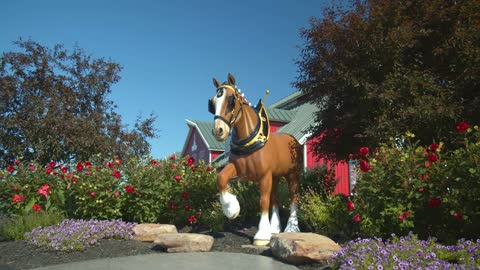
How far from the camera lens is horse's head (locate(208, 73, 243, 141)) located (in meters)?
5.19

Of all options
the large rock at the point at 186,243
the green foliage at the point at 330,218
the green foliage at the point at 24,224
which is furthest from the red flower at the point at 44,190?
the green foliage at the point at 330,218

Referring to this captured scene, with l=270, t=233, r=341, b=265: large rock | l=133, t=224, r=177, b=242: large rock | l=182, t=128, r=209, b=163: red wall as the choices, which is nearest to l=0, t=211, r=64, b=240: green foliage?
l=133, t=224, r=177, b=242: large rock

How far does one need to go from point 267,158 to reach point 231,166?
1.81ft

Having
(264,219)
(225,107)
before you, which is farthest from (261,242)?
(225,107)

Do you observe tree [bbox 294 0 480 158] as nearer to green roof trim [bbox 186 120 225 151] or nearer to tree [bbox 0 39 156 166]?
tree [bbox 0 39 156 166]

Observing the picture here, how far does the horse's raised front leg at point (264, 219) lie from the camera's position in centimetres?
543

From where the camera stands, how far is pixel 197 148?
27469 mm

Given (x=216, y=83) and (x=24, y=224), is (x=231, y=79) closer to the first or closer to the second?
(x=216, y=83)

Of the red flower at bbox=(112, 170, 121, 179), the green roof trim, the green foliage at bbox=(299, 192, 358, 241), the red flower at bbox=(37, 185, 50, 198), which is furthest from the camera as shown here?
the green roof trim

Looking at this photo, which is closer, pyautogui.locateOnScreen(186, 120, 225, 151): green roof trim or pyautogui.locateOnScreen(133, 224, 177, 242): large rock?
pyautogui.locateOnScreen(133, 224, 177, 242): large rock

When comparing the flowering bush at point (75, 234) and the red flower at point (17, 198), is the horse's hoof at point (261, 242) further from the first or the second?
the red flower at point (17, 198)

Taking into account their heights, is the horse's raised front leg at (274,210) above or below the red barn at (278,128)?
below

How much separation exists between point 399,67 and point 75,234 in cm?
570

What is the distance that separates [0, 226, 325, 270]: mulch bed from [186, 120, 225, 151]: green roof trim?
18.9 meters
